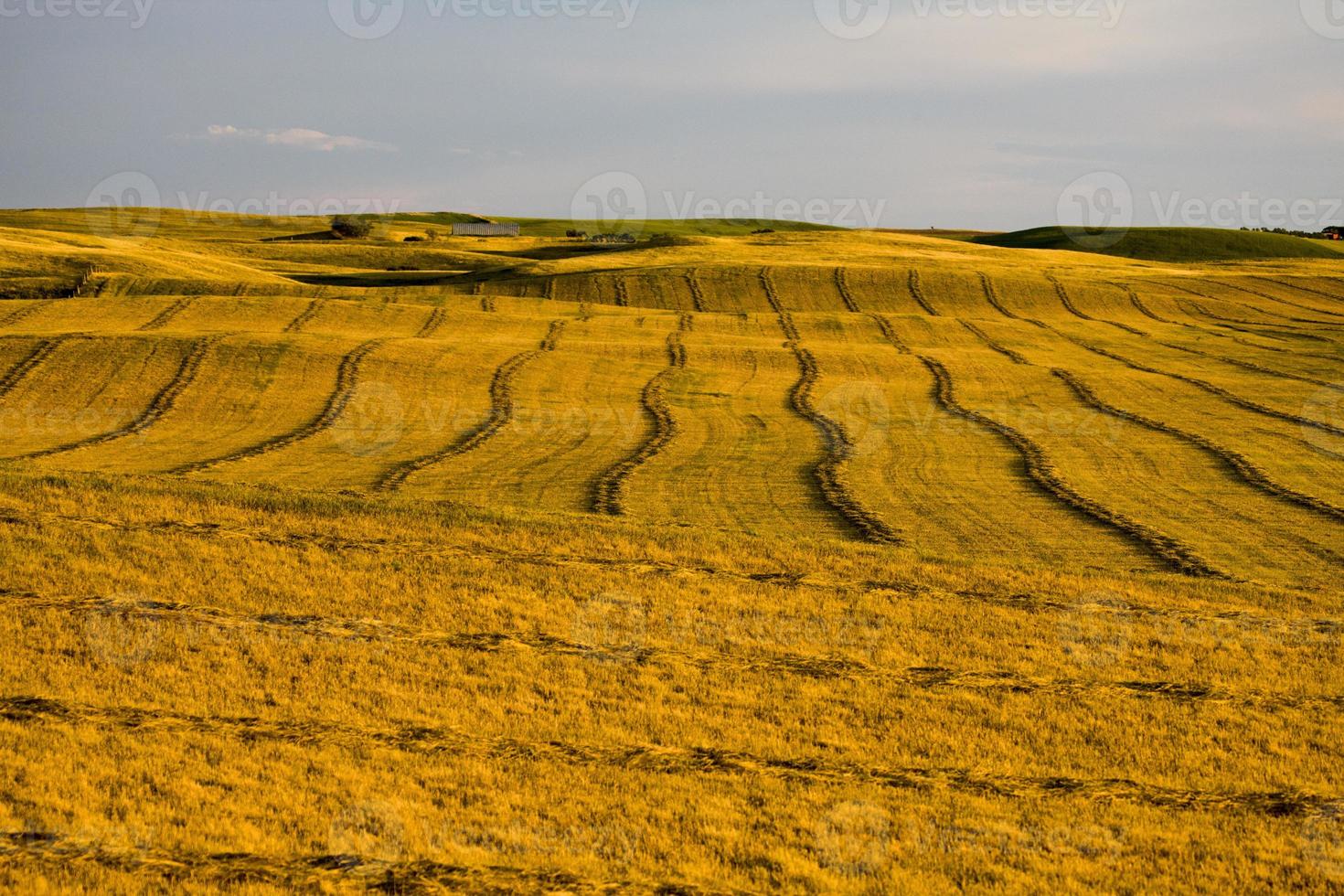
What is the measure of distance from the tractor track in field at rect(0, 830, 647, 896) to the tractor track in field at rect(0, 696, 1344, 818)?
228 centimetres

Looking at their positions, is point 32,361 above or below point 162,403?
above

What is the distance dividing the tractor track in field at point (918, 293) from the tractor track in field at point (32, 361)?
38.6 meters

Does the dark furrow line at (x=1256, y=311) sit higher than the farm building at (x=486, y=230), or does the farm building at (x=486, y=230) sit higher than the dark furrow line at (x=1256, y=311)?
the farm building at (x=486, y=230)

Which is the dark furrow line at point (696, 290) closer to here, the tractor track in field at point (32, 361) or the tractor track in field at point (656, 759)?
the tractor track in field at point (32, 361)

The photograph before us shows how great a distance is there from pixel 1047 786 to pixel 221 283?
2060 inches

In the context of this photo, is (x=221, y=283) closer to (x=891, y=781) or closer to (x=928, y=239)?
(x=891, y=781)

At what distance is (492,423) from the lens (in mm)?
32500

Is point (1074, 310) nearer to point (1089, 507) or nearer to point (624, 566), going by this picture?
point (1089, 507)

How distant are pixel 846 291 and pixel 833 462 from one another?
37.8 m

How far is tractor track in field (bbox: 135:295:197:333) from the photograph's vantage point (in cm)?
4393

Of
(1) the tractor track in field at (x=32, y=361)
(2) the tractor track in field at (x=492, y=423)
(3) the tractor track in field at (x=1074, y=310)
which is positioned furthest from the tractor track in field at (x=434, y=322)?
(3) the tractor track in field at (x=1074, y=310)

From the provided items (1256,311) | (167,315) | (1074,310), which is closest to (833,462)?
(167,315)

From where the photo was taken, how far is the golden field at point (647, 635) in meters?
10.4

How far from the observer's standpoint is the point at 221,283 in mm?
56281
